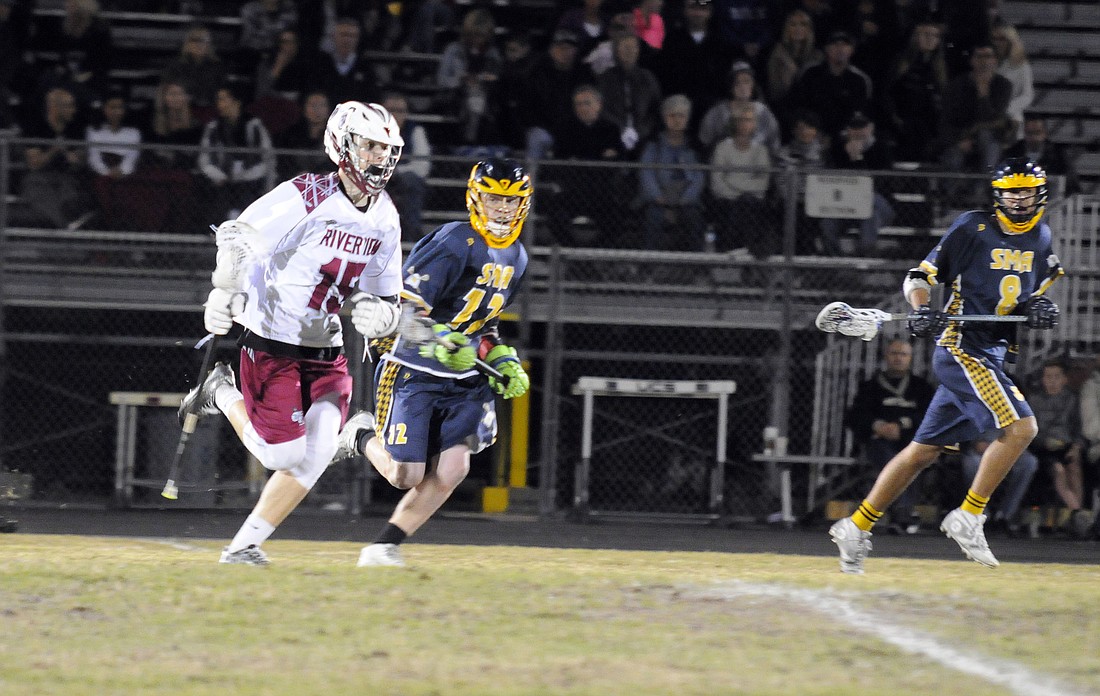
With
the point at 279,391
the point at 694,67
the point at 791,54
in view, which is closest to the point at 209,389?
the point at 279,391

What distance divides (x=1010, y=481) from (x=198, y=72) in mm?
8073

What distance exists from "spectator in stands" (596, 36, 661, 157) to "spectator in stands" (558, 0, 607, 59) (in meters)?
0.82

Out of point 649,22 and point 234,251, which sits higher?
point 649,22

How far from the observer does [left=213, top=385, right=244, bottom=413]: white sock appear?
8.12 metres

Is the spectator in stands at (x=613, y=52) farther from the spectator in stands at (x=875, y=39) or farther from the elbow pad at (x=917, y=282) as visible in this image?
the elbow pad at (x=917, y=282)

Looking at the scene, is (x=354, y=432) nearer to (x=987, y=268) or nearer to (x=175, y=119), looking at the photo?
(x=987, y=268)

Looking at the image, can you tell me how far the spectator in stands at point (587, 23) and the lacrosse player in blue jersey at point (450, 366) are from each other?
7.41 meters

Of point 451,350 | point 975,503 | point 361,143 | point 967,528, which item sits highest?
point 361,143

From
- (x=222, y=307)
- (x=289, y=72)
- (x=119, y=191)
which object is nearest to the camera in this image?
(x=222, y=307)

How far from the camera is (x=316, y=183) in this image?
7699mm

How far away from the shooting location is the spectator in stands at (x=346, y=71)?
47.6 feet

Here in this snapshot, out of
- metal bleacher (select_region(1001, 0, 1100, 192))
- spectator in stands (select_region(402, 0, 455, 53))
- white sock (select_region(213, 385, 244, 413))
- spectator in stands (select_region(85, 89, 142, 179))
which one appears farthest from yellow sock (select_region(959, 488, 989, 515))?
spectator in stands (select_region(402, 0, 455, 53))

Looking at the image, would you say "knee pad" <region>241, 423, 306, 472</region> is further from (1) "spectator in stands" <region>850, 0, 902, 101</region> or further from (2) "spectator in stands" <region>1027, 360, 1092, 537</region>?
(1) "spectator in stands" <region>850, 0, 902, 101</region>

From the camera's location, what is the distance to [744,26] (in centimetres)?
1584
